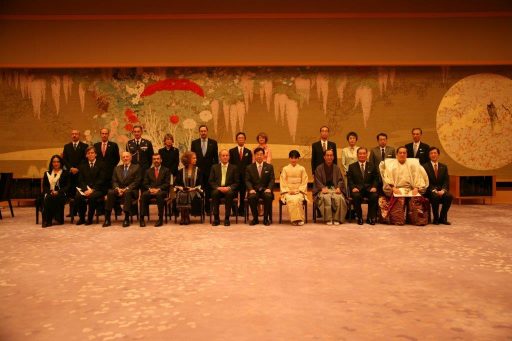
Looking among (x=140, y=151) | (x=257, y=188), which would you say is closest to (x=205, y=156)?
(x=140, y=151)

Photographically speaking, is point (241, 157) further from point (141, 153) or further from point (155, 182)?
point (141, 153)

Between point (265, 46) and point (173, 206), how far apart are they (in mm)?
4254

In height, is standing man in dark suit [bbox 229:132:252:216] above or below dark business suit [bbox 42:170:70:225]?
above

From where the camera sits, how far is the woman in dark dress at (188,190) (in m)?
6.81

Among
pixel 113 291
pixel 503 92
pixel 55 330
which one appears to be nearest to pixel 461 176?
pixel 503 92

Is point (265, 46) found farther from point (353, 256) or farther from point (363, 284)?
point (363, 284)

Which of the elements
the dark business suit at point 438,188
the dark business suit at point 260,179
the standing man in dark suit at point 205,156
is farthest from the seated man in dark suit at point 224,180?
the dark business suit at point 438,188

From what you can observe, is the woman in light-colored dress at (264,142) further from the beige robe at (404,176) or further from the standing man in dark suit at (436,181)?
the standing man in dark suit at (436,181)

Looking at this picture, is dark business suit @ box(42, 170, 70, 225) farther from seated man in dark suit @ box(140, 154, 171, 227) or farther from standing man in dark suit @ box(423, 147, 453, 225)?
standing man in dark suit @ box(423, 147, 453, 225)

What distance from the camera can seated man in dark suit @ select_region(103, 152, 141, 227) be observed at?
6.73 meters

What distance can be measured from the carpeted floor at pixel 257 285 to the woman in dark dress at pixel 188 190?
2.34ft

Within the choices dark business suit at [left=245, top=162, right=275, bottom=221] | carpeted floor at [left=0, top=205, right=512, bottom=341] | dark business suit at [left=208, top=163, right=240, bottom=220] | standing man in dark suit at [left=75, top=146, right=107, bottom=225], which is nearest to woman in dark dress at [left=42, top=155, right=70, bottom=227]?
standing man in dark suit at [left=75, top=146, right=107, bottom=225]

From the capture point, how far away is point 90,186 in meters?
7.16

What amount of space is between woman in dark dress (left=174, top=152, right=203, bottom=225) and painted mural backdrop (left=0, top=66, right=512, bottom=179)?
273cm
